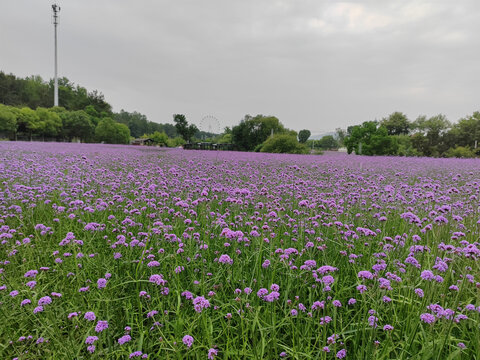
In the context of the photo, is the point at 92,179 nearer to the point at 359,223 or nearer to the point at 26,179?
the point at 26,179

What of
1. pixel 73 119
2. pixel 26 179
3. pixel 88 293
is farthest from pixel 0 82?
pixel 88 293

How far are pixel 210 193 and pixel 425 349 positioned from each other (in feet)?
12.6

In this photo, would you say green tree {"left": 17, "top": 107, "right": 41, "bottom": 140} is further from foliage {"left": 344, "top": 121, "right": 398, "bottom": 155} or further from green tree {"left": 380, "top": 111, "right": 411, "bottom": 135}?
green tree {"left": 380, "top": 111, "right": 411, "bottom": 135}

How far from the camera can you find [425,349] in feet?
5.58

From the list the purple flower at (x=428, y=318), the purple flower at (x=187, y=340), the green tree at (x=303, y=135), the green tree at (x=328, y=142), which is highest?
the green tree at (x=303, y=135)

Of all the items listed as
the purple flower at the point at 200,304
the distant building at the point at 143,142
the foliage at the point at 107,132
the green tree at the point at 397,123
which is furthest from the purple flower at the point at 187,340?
the green tree at the point at 397,123

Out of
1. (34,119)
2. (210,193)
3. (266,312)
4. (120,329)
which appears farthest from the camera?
(34,119)

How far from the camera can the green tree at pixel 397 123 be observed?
67544mm

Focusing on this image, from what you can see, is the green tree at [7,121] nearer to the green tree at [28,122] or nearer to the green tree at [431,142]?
the green tree at [28,122]

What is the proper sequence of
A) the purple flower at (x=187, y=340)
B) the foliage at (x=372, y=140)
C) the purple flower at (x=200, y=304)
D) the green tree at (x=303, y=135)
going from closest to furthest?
the purple flower at (x=187, y=340) → the purple flower at (x=200, y=304) → the foliage at (x=372, y=140) → the green tree at (x=303, y=135)

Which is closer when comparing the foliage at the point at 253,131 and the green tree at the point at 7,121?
the green tree at the point at 7,121

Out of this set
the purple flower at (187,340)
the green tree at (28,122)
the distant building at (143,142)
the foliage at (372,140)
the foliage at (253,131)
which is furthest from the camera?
the distant building at (143,142)

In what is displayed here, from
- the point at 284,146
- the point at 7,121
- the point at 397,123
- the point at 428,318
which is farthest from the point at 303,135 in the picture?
the point at 428,318

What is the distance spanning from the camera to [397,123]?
67438mm
